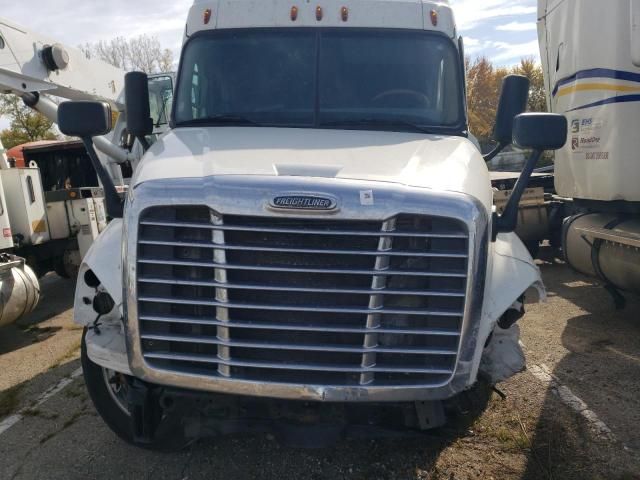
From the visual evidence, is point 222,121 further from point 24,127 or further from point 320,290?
point 24,127

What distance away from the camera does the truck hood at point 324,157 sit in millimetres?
2824

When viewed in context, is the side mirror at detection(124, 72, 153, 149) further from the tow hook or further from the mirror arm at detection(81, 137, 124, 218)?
the tow hook

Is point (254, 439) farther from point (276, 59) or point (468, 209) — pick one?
point (276, 59)

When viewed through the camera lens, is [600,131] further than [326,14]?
Yes

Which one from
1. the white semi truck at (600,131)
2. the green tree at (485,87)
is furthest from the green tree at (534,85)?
the white semi truck at (600,131)

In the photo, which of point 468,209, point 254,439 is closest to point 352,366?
point 468,209

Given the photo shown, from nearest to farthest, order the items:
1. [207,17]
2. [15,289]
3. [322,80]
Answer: [322,80]
[207,17]
[15,289]

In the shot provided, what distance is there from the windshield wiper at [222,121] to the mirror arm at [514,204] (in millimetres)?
1761

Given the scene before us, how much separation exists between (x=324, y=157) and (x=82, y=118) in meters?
1.58

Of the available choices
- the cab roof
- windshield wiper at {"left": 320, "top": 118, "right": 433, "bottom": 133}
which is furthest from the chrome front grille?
the cab roof

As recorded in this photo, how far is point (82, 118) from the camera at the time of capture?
11.3 feet

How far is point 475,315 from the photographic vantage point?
2752 mm

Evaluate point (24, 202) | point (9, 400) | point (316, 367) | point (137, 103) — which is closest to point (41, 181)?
point (24, 202)

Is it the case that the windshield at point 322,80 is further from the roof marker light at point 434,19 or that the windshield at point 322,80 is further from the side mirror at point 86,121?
the side mirror at point 86,121
